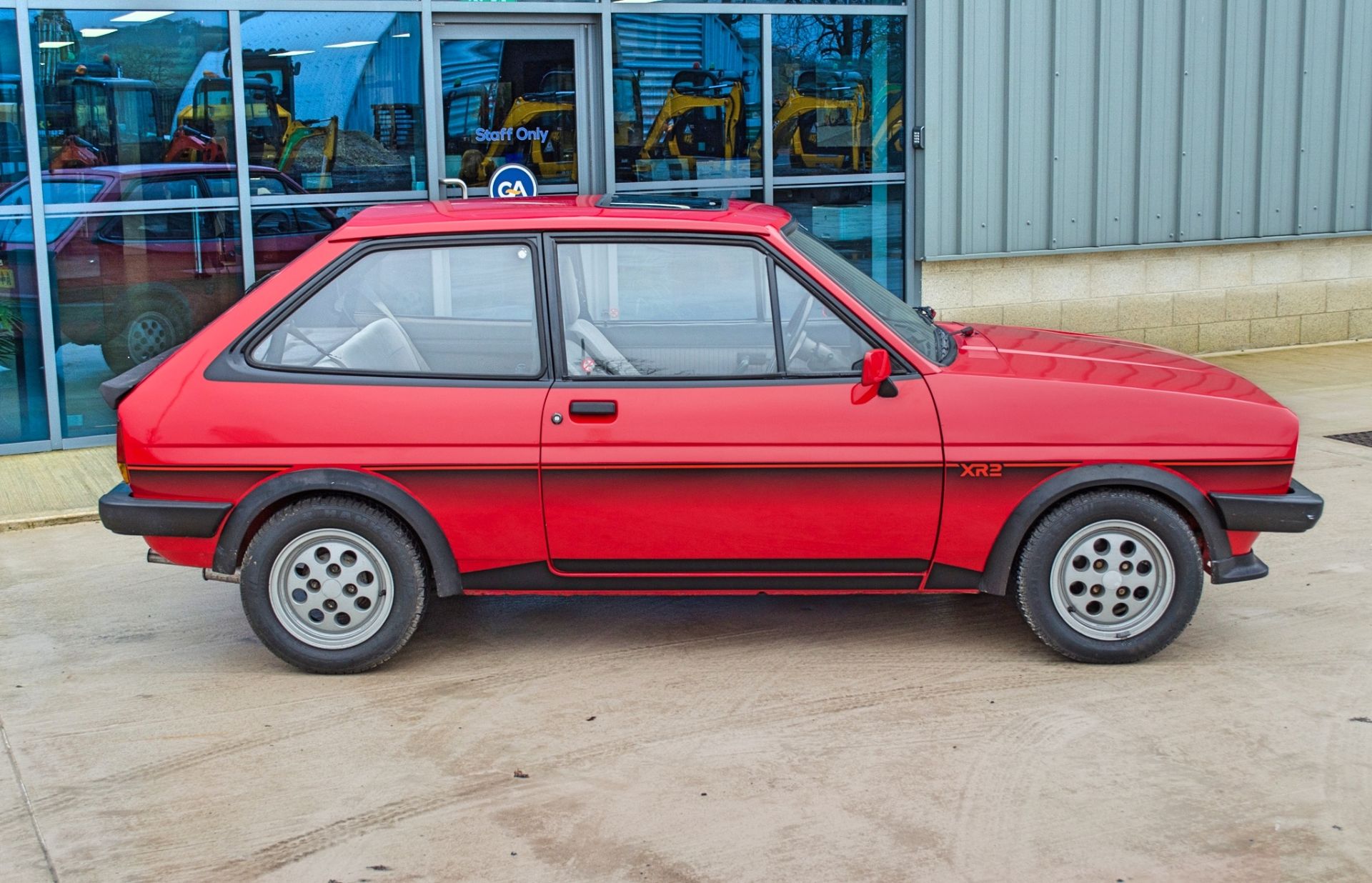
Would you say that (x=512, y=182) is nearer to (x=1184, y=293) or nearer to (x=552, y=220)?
(x=552, y=220)

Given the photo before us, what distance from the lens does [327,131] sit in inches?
382

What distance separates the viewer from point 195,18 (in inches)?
365

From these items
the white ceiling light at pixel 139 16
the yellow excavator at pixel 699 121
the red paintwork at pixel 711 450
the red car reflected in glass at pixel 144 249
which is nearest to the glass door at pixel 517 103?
the yellow excavator at pixel 699 121

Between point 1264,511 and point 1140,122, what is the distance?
719 centimetres

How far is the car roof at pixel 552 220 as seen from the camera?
540 centimetres

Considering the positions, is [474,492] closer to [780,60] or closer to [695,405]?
[695,405]

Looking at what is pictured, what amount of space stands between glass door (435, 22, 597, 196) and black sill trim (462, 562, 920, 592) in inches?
206

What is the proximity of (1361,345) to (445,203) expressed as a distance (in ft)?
31.3

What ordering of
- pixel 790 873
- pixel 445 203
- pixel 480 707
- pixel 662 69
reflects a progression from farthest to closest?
pixel 662 69, pixel 445 203, pixel 480 707, pixel 790 873

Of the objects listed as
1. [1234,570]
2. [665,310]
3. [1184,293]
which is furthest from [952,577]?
[1184,293]

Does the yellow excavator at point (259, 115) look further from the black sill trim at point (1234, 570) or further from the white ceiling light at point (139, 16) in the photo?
the black sill trim at point (1234, 570)

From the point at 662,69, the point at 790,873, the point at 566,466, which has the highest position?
the point at 662,69

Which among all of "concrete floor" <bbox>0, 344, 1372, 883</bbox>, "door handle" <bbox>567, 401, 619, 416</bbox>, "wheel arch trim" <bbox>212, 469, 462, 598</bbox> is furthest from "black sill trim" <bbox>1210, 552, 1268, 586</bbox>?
"wheel arch trim" <bbox>212, 469, 462, 598</bbox>

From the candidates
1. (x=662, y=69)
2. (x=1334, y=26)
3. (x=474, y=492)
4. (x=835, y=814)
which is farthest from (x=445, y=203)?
(x=1334, y=26)
